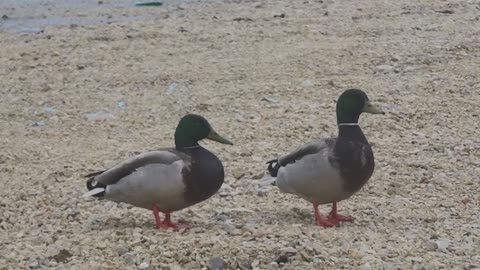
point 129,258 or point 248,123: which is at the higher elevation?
point 129,258

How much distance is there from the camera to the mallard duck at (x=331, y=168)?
524 centimetres

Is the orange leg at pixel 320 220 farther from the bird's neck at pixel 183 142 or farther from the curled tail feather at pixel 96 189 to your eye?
the curled tail feather at pixel 96 189

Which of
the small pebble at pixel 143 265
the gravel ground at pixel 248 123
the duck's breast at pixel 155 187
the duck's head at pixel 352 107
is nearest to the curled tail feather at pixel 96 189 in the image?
the duck's breast at pixel 155 187

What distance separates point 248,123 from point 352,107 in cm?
290

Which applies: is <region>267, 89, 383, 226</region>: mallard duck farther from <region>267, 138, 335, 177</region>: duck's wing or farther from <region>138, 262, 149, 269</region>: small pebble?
<region>138, 262, 149, 269</region>: small pebble

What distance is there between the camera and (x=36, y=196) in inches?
255

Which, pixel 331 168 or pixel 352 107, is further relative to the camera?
pixel 352 107

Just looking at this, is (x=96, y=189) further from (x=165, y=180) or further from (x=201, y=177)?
(x=201, y=177)

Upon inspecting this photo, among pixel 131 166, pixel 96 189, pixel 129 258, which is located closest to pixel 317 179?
pixel 131 166

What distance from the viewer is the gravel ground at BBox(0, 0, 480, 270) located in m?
5.02

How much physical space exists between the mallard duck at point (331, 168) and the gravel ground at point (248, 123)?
0.67ft

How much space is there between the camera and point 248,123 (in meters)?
8.40

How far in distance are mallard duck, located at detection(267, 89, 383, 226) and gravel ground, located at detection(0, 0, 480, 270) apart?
20 centimetres

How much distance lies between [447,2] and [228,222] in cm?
915
